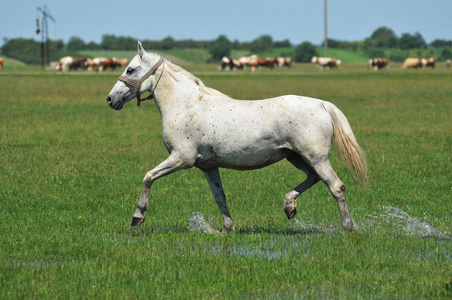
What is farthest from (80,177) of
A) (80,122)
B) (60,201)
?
(80,122)

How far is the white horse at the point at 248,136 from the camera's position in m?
8.98

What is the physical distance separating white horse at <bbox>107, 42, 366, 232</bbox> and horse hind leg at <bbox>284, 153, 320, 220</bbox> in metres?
0.01

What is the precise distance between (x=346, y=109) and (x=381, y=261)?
23.9m

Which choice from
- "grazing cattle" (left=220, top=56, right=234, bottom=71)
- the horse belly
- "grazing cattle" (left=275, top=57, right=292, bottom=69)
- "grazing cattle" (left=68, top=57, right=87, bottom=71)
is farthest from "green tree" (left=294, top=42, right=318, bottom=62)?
the horse belly

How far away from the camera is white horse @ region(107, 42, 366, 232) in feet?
29.5

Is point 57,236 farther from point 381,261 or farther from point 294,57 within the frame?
point 294,57

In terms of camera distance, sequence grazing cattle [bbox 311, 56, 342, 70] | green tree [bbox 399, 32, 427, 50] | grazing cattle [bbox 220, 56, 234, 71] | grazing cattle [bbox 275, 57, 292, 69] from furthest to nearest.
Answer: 1. green tree [bbox 399, 32, 427, 50]
2. grazing cattle [bbox 275, 57, 292, 69]
3. grazing cattle [bbox 311, 56, 342, 70]
4. grazing cattle [bbox 220, 56, 234, 71]

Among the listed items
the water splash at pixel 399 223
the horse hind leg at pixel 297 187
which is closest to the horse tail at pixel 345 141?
the horse hind leg at pixel 297 187

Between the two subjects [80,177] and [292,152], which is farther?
[80,177]

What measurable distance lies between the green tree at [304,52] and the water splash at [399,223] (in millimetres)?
162412

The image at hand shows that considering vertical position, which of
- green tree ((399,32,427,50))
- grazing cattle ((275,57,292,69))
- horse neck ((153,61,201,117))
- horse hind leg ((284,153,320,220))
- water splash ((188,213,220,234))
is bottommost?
water splash ((188,213,220,234))

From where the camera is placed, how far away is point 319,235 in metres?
9.16

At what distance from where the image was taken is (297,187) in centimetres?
934

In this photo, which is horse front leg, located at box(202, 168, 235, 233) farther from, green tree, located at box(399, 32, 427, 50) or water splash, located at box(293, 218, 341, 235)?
green tree, located at box(399, 32, 427, 50)
